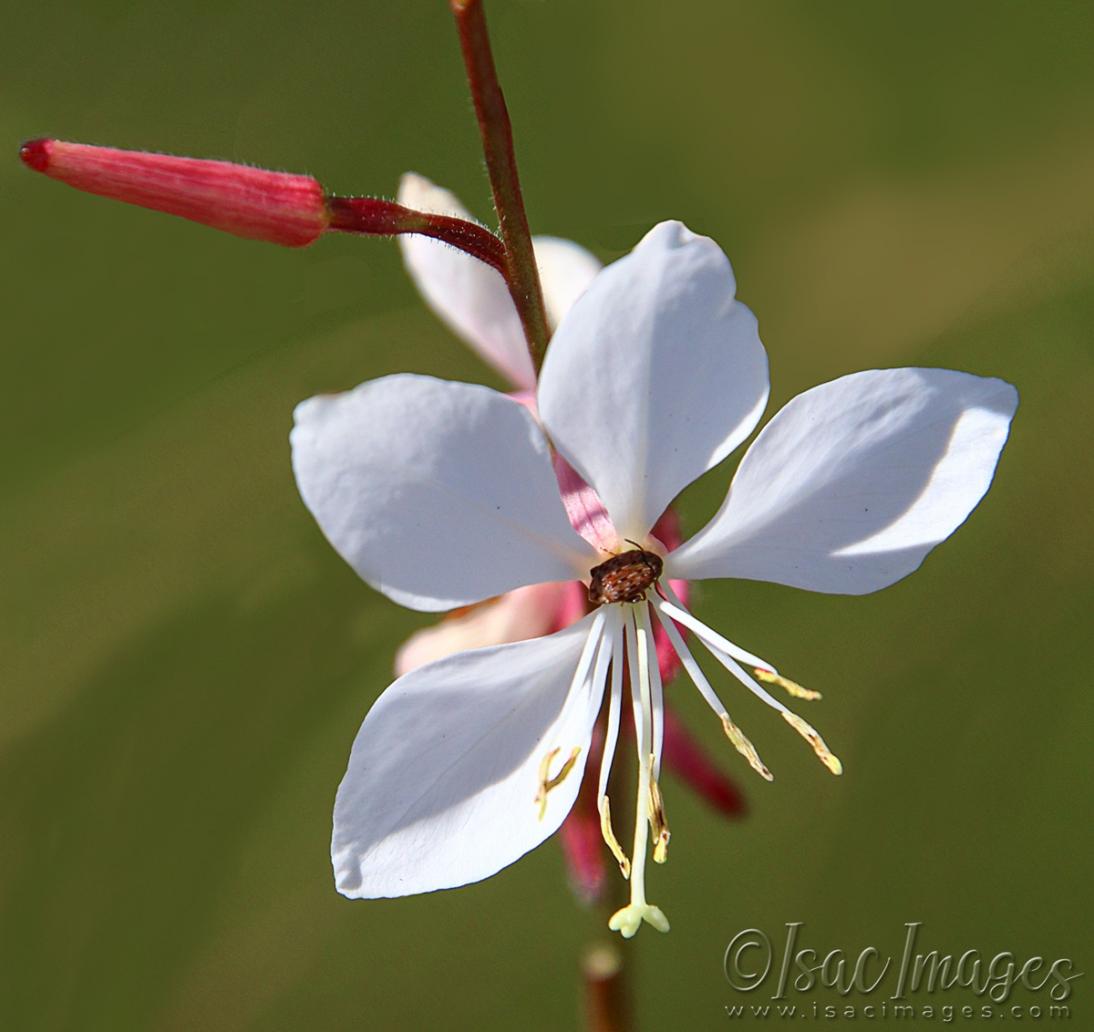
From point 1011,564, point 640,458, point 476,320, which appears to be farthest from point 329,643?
point 640,458

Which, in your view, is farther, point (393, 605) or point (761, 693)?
point (393, 605)

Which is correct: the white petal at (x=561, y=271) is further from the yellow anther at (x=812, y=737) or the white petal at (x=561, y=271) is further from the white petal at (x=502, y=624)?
the yellow anther at (x=812, y=737)

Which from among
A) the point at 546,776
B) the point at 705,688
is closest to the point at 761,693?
the point at 705,688

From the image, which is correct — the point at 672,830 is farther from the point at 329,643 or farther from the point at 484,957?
the point at 329,643

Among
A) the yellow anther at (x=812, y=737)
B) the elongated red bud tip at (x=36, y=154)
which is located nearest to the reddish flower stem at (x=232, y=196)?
the elongated red bud tip at (x=36, y=154)

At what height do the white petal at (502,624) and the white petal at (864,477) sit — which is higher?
the white petal at (864,477)

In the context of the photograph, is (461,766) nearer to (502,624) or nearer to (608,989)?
(502,624)
